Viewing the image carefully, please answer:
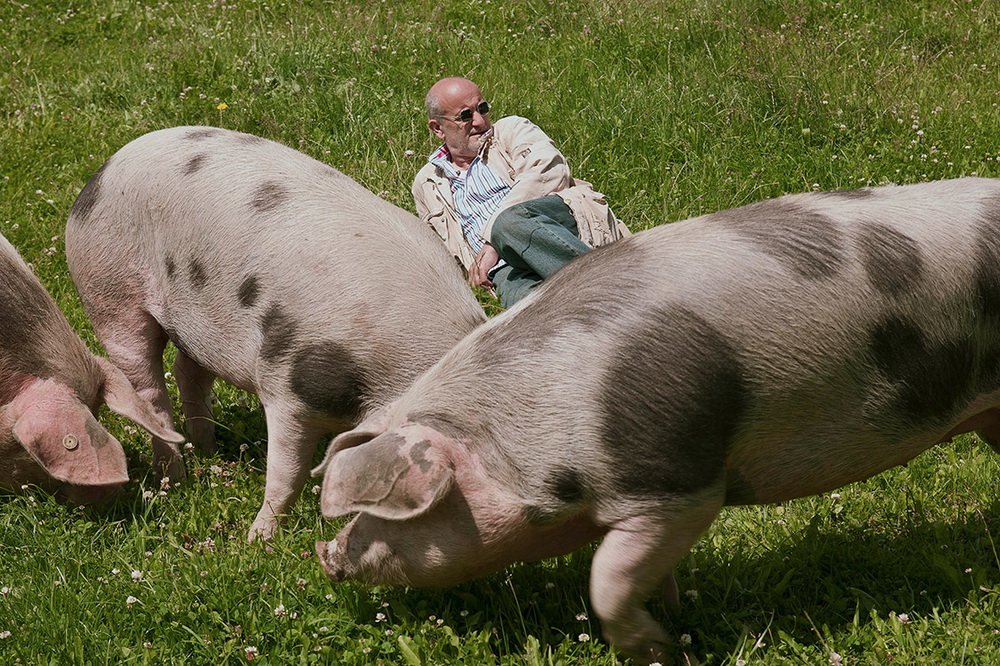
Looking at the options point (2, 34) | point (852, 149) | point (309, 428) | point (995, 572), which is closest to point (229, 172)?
point (309, 428)

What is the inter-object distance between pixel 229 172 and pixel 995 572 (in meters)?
3.38

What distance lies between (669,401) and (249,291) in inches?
77.9

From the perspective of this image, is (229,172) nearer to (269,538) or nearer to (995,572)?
(269,538)

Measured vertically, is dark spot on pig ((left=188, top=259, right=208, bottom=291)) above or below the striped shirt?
above

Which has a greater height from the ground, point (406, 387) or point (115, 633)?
point (406, 387)

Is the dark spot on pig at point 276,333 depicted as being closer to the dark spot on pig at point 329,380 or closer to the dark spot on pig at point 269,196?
the dark spot on pig at point 329,380

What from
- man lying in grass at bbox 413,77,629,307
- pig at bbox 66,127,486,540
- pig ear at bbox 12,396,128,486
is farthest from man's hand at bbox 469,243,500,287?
pig ear at bbox 12,396,128,486

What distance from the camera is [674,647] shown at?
3969 millimetres

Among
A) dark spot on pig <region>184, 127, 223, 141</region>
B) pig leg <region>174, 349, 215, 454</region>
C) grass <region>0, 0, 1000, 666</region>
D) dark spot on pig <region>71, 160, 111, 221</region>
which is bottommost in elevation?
pig leg <region>174, 349, 215, 454</region>

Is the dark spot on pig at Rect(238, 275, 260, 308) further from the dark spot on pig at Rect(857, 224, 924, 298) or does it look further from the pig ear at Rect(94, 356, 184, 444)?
the dark spot on pig at Rect(857, 224, 924, 298)

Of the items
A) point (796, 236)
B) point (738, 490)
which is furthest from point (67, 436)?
point (796, 236)

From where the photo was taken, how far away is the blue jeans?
558 centimetres

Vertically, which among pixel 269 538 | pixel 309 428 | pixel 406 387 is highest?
→ pixel 406 387

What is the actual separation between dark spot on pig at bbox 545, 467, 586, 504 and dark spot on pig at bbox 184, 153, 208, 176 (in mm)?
2406
